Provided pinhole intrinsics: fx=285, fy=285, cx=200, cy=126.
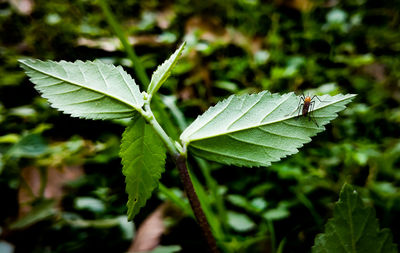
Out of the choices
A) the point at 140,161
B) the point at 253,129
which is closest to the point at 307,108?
the point at 253,129

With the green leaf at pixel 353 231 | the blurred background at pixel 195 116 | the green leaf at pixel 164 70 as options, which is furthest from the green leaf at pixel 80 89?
the green leaf at pixel 353 231

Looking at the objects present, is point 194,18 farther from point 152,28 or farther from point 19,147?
point 19,147

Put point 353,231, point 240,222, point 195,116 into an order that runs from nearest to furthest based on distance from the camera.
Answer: point 353,231 < point 240,222 < point 195,116

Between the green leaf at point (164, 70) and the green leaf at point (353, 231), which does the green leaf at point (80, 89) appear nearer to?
the green leaf at point (164, 70)

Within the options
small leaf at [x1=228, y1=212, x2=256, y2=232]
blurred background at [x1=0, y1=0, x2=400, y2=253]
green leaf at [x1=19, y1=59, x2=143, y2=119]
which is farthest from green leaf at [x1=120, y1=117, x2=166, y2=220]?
small leaf at [x1=228, y1=212, x2=256, y2=232]

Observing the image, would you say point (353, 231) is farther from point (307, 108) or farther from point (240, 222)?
point (240, 222)

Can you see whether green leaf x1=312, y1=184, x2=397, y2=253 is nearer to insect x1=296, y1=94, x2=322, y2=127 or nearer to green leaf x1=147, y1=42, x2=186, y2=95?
insect x1=296, y1=94, x2=322, y2=127
